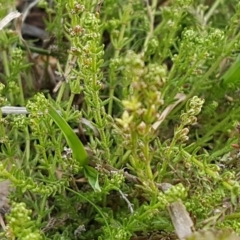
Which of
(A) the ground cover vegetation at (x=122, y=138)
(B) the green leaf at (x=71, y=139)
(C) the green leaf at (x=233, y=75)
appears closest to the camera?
(A) the ground cover vegetation at (x=122, y=138)

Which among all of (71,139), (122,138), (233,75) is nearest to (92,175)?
(71,139)

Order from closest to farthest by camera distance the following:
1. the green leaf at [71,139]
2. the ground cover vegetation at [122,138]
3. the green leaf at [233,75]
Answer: the ground cover vegetation at [122,138], the green leaf at [71,139], the green leaf at [233,75]

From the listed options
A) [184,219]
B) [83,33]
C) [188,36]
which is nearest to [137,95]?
[184,219]

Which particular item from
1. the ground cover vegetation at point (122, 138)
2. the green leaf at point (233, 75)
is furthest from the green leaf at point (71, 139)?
the green leaf at point (233, 75)

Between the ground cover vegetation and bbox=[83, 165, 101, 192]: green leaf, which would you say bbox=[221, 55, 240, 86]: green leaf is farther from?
bbox=[83, 165, 101, 192]: green leaf

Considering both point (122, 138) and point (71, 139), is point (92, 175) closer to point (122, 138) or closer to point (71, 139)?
point (71, 139)

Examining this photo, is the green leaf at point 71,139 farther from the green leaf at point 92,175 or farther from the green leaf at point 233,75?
the green leaf at point 233,75

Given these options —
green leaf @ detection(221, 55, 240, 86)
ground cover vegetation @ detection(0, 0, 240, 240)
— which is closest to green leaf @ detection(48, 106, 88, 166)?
ground cover vegetation @ detection(0, 0, 240, 240)

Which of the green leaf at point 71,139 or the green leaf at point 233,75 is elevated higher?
the green leaf at point 233,75

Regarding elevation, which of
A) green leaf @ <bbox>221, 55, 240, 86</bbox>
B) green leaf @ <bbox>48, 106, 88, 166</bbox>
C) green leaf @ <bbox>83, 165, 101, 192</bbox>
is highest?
green leaf @ <bbox>221, 55, 240, 86</bbox>
